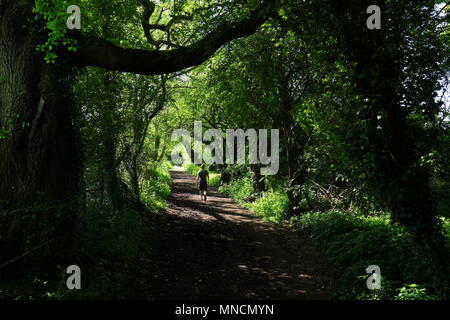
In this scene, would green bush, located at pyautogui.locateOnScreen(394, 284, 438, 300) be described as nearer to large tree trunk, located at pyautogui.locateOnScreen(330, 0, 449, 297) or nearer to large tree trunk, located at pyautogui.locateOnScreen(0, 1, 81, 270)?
large tree trunk, located at pyautogui.locateOnScreen(330, 0, 449, 297)

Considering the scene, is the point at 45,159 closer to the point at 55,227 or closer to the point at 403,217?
the point at 55,227

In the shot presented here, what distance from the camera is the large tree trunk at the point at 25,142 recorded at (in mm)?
5328

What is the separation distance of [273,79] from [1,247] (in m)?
9.33

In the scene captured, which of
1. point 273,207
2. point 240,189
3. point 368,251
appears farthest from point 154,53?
point 240,189

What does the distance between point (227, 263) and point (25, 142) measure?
5.04 meters

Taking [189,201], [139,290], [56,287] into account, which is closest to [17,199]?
[56,287]

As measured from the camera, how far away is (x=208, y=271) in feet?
22.8

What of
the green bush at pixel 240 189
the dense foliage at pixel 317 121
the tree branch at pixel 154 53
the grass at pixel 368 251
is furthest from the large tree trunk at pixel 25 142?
the green bush at pixel 240 189

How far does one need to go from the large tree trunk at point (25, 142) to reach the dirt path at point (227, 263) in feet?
7.30

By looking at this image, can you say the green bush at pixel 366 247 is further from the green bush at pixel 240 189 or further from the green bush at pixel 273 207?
the green bush at pixel 240 189

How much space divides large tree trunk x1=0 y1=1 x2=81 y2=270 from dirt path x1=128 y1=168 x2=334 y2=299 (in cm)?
223

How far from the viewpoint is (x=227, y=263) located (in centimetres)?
749
